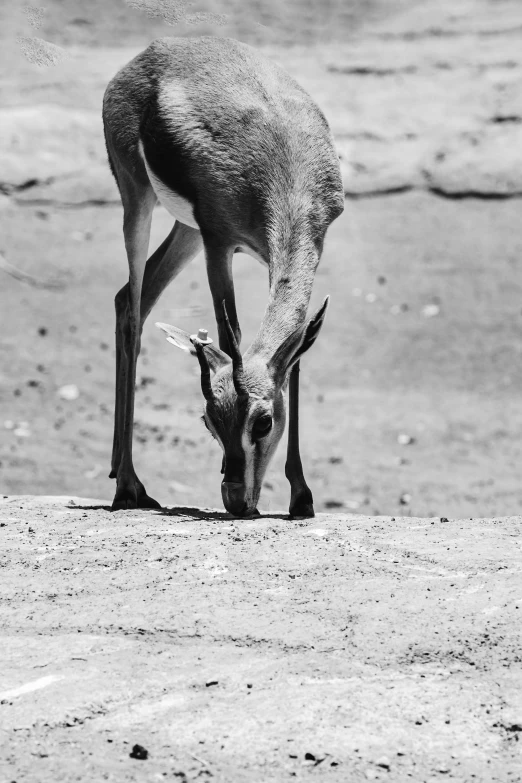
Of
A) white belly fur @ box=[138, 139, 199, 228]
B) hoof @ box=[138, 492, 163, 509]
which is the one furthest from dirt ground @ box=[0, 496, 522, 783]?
white belly fur @ box=[138, 139, 199, 228]

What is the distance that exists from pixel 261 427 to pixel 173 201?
6.18 ft

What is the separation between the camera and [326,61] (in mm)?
18328

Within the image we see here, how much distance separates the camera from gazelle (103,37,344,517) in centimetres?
604

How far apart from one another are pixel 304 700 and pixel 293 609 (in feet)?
2.41

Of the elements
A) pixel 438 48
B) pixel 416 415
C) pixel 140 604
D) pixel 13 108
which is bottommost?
pixel 416 415

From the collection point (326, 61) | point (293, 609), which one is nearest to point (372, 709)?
point (293, 609)

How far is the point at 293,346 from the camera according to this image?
6184mm

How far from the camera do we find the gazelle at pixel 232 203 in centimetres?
604

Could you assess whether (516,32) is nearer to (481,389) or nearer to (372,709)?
(481,389)

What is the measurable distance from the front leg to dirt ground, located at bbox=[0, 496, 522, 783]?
3.02 feet

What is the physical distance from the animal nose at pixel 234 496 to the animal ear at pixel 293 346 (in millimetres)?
607

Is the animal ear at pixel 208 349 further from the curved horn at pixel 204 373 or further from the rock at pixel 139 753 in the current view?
the rock at pixel 139 753

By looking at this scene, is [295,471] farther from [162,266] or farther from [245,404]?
[162,266]

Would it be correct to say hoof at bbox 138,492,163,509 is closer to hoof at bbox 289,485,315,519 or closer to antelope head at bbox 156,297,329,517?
hoof at bbox 289,485,315,519
